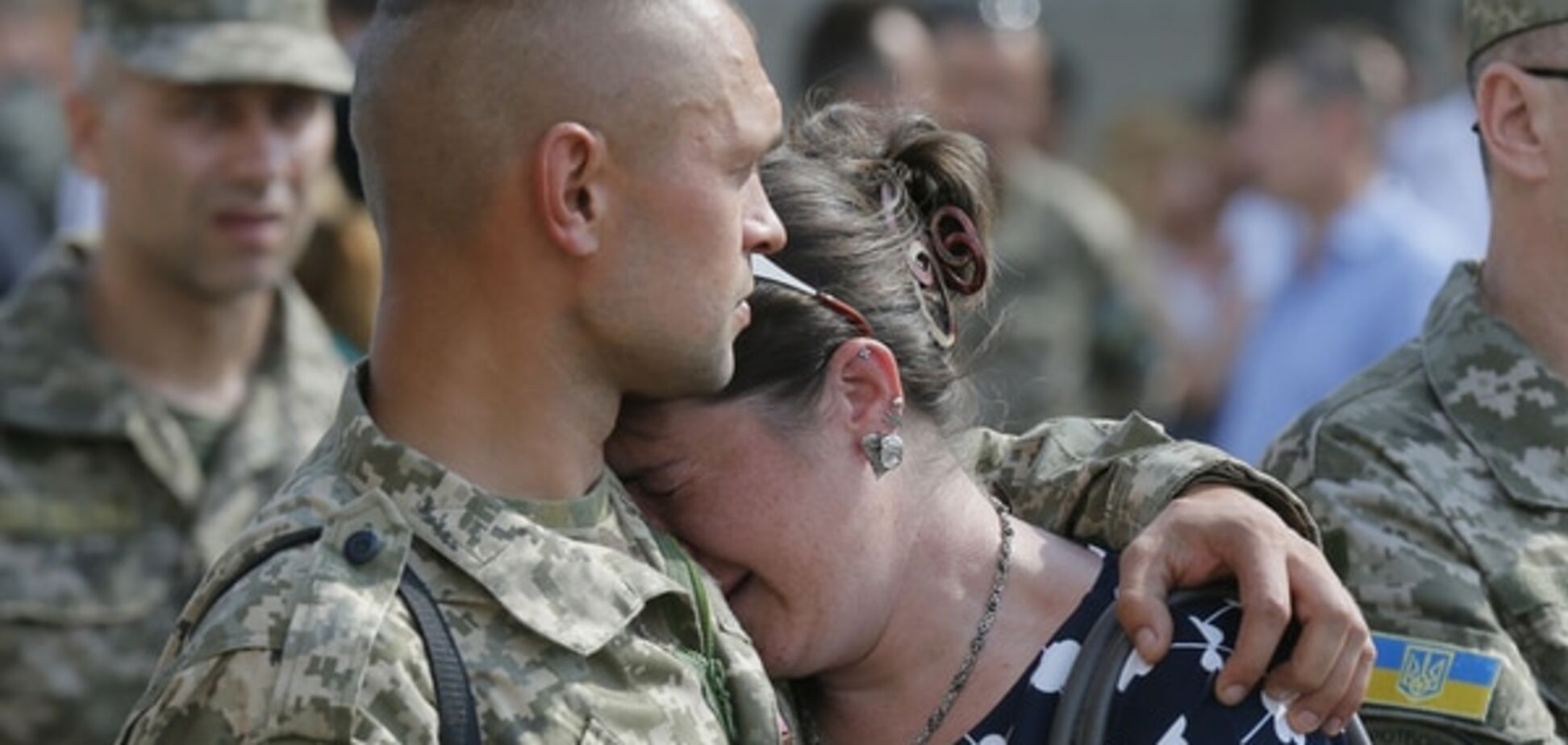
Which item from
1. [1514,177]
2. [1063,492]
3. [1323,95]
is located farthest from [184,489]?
[1323,95]

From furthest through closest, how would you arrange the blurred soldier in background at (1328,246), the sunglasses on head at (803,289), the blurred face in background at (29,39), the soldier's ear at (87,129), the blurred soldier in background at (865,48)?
the blurred face in background at (29,39) → the blurred soldier in background at (865,48) → the blurred soldier in background at (1328,246) → the soldier's ear at (87,129) → the sunglasses on head at (803,289)

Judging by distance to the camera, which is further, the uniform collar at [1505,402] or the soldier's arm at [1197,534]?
the uniform collar at [1505,402]

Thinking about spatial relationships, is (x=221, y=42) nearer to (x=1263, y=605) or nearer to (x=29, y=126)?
(x=1263, y=605)

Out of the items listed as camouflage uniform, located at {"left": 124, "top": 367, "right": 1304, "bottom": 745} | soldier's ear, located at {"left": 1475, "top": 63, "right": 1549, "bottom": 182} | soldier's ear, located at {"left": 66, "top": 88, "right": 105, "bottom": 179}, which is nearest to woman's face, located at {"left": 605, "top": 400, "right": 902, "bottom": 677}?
camouflage uniform, located at {"left": 124, "top": 367, "right": 1304, "bottom": 745}

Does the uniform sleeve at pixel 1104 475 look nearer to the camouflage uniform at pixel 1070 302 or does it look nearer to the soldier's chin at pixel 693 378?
the soldier's chin at pixel 693 378

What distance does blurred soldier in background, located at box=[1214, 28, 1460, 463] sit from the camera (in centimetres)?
876

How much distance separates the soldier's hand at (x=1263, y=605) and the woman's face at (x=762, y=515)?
0.34 m

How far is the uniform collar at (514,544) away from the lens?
126 inches

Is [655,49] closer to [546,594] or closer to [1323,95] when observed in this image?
[546,594]

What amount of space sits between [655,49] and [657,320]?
29cm

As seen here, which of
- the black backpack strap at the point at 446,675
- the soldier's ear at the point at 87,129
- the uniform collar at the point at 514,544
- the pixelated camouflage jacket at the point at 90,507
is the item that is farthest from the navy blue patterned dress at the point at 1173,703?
the soldier's ear at the point at 87,129

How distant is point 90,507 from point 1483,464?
8.81ft

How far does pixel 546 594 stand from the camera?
3.21m

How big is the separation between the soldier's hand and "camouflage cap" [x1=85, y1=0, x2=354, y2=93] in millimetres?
2546
